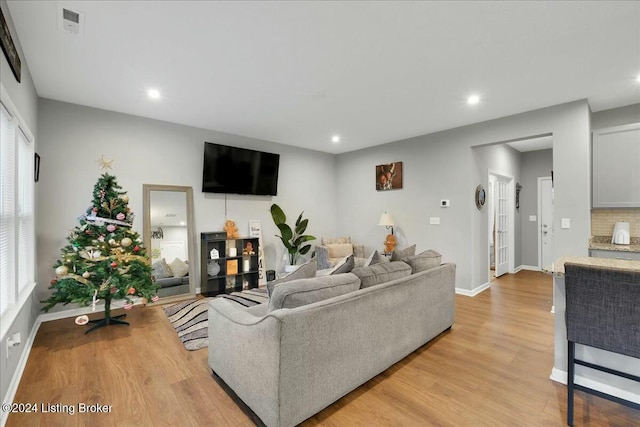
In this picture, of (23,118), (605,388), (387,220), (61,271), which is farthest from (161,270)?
(605,388)

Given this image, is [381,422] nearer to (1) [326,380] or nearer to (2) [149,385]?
(1) [326,380]

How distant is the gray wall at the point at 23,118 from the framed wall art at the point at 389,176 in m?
4.92

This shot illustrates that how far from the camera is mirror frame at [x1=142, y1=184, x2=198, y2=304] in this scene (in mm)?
4043

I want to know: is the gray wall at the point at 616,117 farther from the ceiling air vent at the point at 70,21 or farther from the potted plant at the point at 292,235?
the ceiling air vent at the point at 70,21

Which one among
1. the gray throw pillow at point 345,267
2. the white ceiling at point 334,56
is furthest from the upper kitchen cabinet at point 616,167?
the gray throw pillow at point 345,267

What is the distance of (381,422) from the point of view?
5.74ft

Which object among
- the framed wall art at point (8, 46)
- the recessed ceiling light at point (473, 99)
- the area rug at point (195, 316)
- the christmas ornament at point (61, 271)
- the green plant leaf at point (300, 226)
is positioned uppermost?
the recessed ceiling light at point (473, 99)

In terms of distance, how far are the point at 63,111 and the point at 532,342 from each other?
5.89m

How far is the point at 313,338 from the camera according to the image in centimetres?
169

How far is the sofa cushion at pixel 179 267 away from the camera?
4246 mm

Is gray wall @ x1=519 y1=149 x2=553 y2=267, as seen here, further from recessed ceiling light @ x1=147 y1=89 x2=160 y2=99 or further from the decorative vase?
recessed ceiling light @ x1=147 y1=89 x2=160 y2=99

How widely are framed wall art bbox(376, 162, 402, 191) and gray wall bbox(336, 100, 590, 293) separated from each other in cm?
11

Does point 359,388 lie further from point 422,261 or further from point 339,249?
point 339,249

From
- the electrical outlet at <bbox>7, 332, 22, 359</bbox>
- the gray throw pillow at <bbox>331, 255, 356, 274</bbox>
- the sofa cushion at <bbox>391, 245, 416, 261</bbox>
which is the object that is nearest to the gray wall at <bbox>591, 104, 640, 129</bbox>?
the sofa cushion at <bbox>391, 245, 416, 261</bbox>
